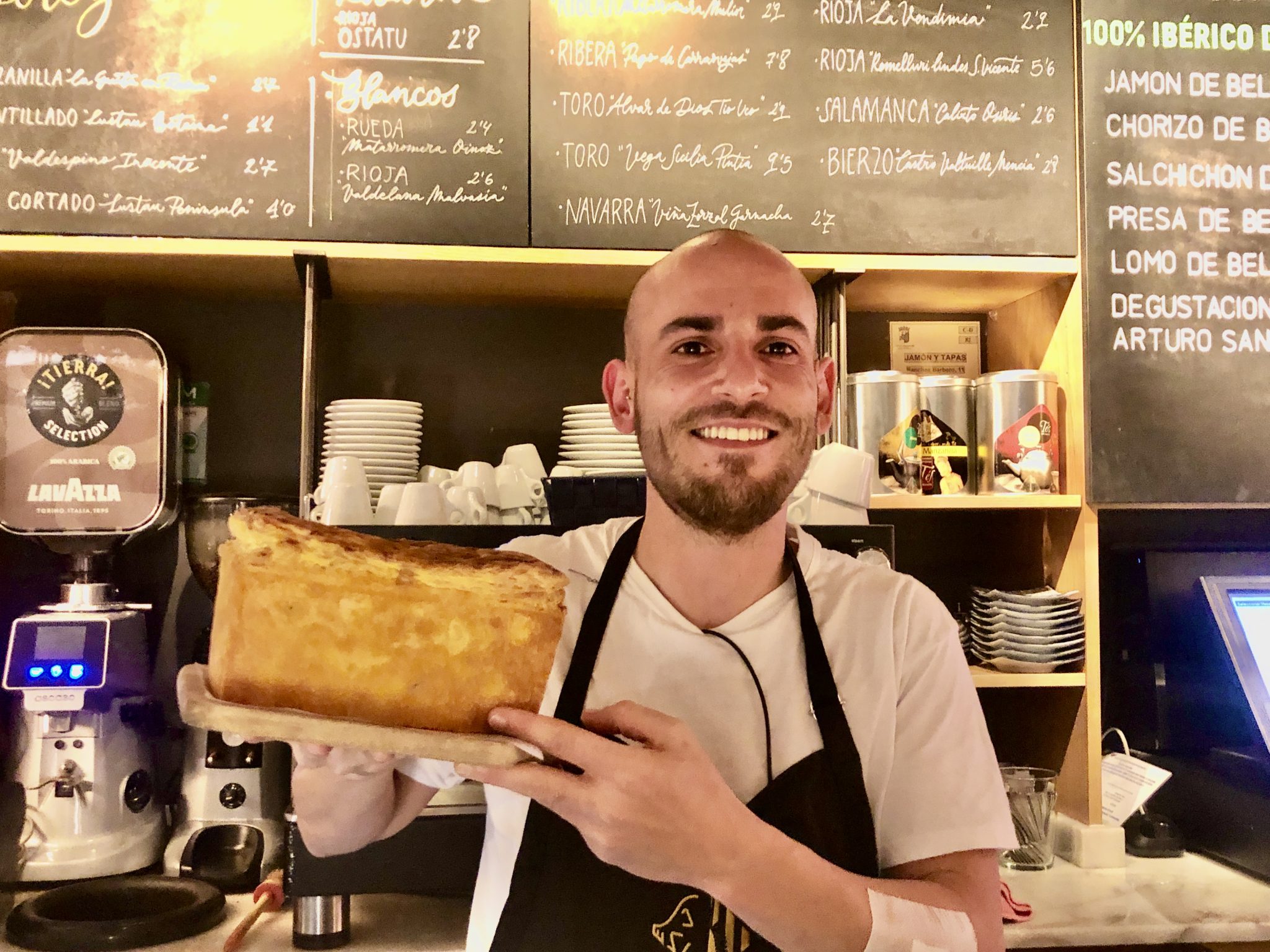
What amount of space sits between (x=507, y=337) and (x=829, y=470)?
0.89 meters

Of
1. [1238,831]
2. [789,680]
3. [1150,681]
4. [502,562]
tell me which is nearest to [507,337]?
[789,680]

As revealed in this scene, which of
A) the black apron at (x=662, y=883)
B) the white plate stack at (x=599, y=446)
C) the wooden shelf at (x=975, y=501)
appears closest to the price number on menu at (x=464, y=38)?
the white plate stack at (x=599, y=446)

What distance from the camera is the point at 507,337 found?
7.22ft

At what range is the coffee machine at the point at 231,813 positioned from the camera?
1721 mm

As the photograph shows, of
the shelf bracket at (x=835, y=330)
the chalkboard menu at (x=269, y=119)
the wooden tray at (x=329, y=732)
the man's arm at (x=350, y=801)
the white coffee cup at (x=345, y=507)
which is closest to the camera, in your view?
the wooden tray at (x=329, y=732)

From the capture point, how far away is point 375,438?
6.07 ft

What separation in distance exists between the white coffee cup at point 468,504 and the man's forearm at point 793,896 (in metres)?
A: 0.90

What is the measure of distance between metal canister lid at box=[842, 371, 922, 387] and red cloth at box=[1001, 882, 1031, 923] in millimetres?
999

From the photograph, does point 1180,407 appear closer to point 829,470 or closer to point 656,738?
point 829,470

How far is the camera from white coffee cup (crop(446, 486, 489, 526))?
169cm

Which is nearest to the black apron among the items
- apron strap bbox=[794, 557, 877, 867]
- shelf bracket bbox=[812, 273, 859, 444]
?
apron strap bbox=[794, 557, 877, 867]

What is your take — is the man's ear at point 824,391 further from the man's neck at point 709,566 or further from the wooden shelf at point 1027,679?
the wooden shelf at point 1027,679

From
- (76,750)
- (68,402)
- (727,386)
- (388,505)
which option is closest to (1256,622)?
(727,386)

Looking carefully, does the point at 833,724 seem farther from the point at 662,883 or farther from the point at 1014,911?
the point at 1014,911
